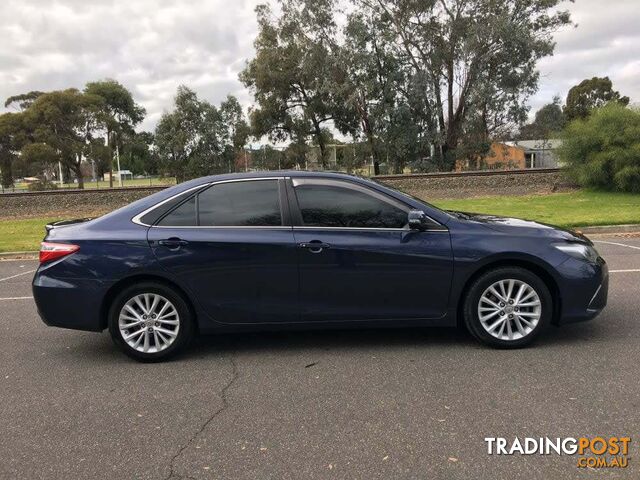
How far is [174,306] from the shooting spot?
4.63 meters

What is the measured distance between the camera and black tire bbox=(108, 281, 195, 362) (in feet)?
15.2

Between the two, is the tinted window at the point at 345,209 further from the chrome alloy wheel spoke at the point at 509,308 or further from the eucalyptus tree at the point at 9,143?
the eucalyptus tree at the point at 9,143

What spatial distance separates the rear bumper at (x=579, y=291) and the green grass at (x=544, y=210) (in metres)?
9.56

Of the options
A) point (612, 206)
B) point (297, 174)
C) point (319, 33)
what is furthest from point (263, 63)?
point (297, 174)

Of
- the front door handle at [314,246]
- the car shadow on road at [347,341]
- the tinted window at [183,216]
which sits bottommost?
the car shadow on road at [347,341]

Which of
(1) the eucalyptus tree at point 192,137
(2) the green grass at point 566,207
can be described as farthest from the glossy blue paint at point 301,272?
(1) the eucalyptus tree at point 192,137

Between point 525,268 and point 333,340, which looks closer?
point 525,268

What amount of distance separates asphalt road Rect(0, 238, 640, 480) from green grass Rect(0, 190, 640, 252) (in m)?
9.66

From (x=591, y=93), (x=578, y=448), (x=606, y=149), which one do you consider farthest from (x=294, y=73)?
(x=591, y=93)

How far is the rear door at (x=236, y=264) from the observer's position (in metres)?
4.59

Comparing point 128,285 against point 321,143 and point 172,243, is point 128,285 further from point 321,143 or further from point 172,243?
point 321,143

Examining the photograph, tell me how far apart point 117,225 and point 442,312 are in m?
2.90

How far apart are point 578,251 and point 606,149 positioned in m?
18.9

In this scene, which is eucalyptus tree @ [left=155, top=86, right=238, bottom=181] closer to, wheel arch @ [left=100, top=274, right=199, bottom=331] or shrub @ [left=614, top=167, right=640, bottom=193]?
shrub @ [left=614, top=167, right=640, bottom=193]
